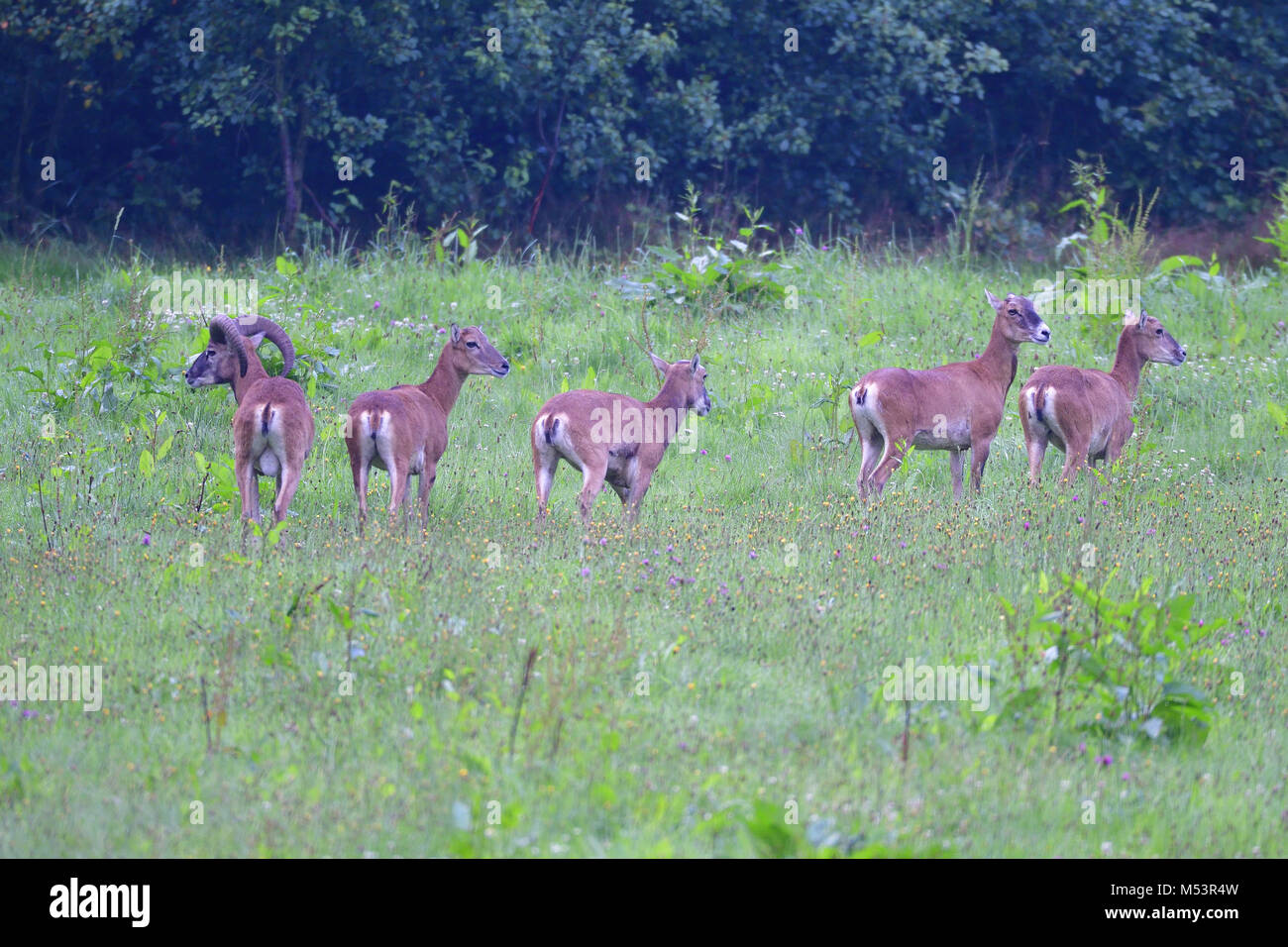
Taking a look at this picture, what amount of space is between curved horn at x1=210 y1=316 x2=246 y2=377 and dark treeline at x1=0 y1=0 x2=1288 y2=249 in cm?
829

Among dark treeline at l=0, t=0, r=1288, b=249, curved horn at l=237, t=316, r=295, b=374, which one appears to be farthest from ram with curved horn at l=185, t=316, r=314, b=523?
dark treeline at l=0, t=0, r=1288, b=249

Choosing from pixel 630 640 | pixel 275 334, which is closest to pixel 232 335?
pixel 275 334

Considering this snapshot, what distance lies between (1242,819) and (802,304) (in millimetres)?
9904

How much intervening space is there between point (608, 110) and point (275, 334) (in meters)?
11.3

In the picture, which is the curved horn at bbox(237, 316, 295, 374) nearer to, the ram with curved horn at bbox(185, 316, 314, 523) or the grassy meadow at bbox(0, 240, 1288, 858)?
the grassy meadow at bbox(0, 240, 1288, 858)

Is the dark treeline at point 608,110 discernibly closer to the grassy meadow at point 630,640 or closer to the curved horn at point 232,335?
the grassy meadow at point 630,640

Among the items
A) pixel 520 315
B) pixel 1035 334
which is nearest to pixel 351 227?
pixel 520 315

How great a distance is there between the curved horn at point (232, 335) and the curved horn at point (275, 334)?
222 mm

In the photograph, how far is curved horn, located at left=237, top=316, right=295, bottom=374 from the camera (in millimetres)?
9969

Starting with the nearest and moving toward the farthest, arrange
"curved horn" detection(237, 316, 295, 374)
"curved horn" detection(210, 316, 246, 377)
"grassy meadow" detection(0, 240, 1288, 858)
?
"grassy meadow" detection(0, 240, 1288, 858) < "curved horn" detection(210, 316, 246, 377) < "curved horn" detection(237, 316, 295, 374)

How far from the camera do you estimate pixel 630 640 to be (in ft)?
21.8

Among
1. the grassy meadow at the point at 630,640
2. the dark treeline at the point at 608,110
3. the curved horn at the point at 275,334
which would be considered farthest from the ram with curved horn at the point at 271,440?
the dark treeline at the point at 608,110
